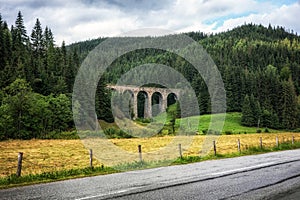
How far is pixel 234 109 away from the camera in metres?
101

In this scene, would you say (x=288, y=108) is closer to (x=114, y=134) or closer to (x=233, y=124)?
(x=233, y=124)

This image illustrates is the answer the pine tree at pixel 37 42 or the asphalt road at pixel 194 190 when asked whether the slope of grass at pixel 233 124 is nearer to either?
the pine tree at pixel 37 42

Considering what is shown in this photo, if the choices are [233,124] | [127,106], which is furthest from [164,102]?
[127,106]

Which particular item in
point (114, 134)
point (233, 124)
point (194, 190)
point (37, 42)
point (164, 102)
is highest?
point (37, 42)

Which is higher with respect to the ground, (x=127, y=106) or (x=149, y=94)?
(x=149, y=94)

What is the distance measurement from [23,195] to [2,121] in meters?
42.3

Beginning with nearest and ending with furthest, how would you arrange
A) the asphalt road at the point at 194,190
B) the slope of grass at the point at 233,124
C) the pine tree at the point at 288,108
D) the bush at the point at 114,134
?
the asphalt road at the point at 194,190
the bush at the point at 114,134
the slope of grass at the point at 233,124
the pine tree at the point at 288,108

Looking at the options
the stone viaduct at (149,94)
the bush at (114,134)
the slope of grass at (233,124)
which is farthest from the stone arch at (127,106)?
the stone viaduct at (149,94)

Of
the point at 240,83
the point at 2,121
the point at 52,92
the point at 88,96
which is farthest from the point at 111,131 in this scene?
the point at 240,83

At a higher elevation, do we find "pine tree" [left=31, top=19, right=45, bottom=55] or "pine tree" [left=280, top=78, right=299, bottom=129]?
"pine tree" [left=31, top=19, right=45, bottom=55]

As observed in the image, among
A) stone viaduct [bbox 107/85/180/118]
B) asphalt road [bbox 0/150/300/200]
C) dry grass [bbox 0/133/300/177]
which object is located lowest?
dry grass [bbox 0/133/300/177]

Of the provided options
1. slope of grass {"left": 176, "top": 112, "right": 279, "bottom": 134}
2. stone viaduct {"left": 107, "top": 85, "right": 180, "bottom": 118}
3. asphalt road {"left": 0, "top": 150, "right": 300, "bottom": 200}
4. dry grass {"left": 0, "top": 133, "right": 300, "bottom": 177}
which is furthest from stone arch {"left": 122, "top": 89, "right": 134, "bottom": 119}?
asphalt road {"left": 0, "top": 150, "right": 300, "bottom": 200}

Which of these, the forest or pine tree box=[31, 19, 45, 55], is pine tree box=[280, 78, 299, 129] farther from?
pine tree box=[31, 19, 45, 55]

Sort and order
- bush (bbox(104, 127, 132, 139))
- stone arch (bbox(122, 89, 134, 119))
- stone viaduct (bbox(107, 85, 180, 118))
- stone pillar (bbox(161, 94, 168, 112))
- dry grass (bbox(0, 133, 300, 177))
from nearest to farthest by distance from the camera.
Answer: dry grass (bbox(0, 133, 300, 177))
stone arch (bbox(122, 89, 134, 119))
bush (bbox(104, 127, 132, 139))
stone viaduct (bbox(107, 85, 180, 118))
stone pillar (bbox(161, 94, 168, 112))
